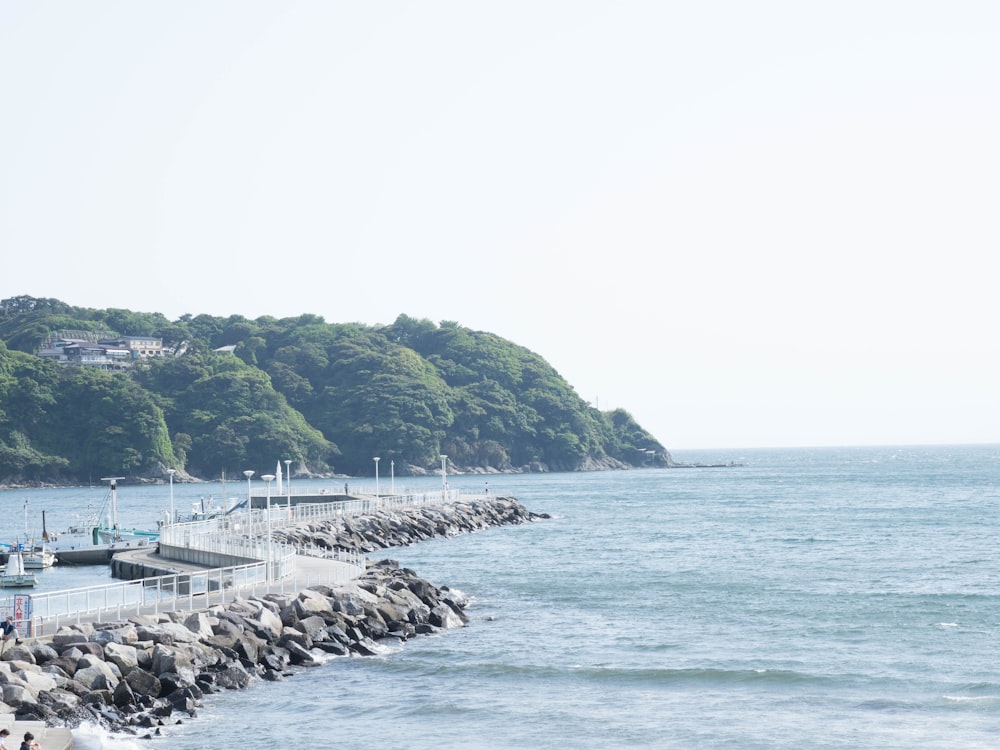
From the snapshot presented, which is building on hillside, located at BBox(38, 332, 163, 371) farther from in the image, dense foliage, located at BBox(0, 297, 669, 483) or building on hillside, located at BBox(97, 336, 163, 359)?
dense foliage, located at BBox(0, 297, 669, 483)

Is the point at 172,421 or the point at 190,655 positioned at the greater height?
the point at 172,421

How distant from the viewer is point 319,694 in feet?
84.7

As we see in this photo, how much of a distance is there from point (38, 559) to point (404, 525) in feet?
68.5

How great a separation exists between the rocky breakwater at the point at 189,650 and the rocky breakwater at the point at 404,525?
20899 mm

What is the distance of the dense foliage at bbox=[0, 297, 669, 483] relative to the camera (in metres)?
146

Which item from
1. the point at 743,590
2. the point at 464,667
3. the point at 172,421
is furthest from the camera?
the point at 172,421

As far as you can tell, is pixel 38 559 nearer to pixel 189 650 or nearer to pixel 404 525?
pixel 404 525

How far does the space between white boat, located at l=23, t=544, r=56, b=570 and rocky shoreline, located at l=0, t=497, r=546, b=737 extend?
726 inches

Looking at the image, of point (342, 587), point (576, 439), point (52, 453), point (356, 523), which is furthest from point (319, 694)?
point (576, 439)

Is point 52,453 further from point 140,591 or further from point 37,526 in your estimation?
point 140,591

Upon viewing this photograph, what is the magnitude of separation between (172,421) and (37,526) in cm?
8241

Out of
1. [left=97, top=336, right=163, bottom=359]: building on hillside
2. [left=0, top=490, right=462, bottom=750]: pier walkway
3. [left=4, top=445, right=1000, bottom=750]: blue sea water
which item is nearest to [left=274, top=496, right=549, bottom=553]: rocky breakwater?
[left=4, top=445, right=1000, bottom=750]: blue sea water

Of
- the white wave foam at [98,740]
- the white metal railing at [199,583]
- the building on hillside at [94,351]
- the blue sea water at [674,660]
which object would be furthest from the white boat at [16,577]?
the building on hillside at [94,351]

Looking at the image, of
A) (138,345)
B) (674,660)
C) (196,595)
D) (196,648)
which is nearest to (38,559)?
(196,595)
